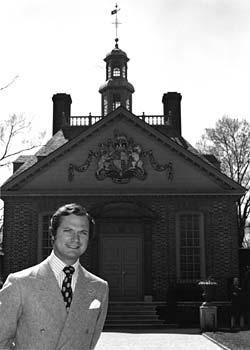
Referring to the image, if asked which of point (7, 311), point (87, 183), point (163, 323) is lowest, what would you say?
point (163, 323)

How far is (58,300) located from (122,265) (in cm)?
1781

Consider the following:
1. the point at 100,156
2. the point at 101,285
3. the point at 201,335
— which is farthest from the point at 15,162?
the point at 101,285

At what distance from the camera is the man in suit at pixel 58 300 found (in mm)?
2857

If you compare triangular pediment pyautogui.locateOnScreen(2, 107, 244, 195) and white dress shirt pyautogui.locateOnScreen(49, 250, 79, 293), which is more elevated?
triangular pediment pyautogui.locateOnScreen(2, 107, 244, 195)

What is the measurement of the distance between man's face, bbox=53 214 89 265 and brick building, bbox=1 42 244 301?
17.0m

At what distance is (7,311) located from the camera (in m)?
2.86

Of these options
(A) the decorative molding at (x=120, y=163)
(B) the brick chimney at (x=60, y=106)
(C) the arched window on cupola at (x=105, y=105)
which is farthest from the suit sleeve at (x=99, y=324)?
(C) the arched window on cupola at (x=105, y=105)

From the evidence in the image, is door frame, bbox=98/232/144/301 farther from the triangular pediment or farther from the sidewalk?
the sidewalk

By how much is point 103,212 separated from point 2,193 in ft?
12.8

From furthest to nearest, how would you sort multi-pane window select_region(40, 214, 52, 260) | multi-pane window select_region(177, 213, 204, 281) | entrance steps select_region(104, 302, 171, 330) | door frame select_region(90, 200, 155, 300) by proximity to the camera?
multi-pane window select_region(40, 214, 52, 260)
multi-pane window select_region(177, 213, 204, 281)
door frame select_region(90, 200, 155, 300)
entrance steps select_region(104, 302, 171, 330)

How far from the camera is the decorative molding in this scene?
20.8m

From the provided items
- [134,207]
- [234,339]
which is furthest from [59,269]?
[134,207]

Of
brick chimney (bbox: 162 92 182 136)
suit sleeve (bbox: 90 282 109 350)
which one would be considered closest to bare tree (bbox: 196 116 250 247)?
brick chimney (bbox: 162 92 182 136)

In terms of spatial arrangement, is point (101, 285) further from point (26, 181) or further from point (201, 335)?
point (26, 181)
